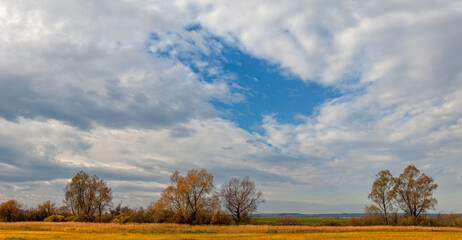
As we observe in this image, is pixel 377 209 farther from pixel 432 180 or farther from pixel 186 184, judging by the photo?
pixel 186 184

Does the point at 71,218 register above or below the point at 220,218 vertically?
below

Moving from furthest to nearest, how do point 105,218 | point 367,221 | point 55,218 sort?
point 105,218 < point 55,218 < point 367,221

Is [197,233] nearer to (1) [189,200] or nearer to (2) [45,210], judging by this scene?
(1) [189,200]

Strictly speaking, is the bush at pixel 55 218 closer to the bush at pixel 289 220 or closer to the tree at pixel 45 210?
the tree at pixel 45 210

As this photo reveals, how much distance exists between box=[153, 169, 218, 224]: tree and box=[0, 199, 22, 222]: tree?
130ft

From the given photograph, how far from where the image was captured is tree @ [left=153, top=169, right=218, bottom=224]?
212ft

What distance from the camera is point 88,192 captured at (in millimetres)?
80938

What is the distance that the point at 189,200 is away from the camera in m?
66.1

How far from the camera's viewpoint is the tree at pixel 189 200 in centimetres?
6469

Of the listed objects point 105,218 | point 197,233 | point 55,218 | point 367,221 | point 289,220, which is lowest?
Result: point 197,233

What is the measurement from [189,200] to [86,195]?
1294 inches

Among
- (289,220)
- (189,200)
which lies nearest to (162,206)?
(189,200)

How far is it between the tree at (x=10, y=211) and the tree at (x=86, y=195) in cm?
1173

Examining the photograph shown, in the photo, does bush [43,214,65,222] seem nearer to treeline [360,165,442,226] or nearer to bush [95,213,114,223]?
bush [95,213,114,223]
